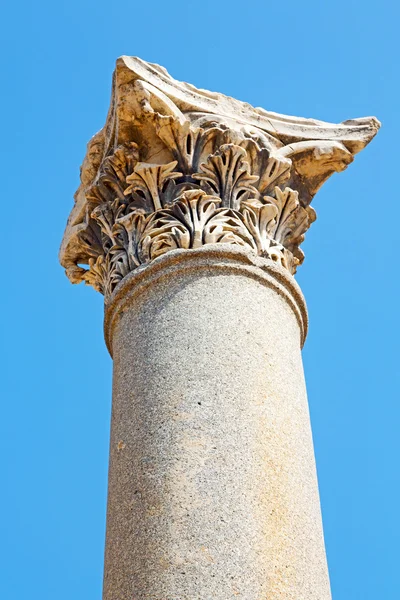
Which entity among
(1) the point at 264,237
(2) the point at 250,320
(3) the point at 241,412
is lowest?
(3) the point at 241,412

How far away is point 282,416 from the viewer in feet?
23.2

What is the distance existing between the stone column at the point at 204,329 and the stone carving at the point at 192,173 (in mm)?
16

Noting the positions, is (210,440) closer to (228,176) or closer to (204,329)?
(204,329)

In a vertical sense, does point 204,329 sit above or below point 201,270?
below

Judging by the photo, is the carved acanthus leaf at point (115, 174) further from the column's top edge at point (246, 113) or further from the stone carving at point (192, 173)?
the column's top edge at point (246, 113)

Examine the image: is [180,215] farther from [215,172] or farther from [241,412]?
[241,412]

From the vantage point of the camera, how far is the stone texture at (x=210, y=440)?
19.9ft

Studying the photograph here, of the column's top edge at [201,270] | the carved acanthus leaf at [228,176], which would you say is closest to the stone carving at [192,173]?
the carved acanthus leaf at [228,176]

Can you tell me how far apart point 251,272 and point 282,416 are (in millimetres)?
1485

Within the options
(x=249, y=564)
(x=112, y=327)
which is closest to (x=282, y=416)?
(x=249, y=564)

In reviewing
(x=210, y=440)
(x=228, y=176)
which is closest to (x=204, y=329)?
(x=210, y=440)

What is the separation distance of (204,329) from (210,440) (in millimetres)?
1075

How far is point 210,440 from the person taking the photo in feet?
21.6

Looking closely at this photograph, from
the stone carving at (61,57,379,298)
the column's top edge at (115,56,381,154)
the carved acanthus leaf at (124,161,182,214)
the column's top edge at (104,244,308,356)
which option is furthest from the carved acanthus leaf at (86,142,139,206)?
the column's top edge at (104,244,308,356)
